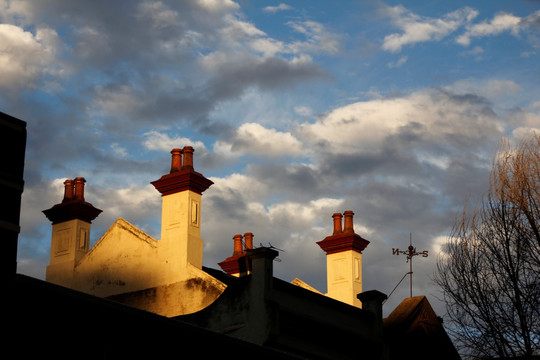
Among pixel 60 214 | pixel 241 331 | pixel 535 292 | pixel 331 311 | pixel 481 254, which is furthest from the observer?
pixel 60 214

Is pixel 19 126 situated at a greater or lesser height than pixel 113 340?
greater

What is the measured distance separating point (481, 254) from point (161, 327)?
16.5 metres

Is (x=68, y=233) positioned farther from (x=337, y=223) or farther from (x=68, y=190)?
(x=337, y=223)

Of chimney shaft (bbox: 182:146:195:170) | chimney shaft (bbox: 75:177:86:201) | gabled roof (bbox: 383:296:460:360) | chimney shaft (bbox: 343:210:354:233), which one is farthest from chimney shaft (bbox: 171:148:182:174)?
gabled roof (bbox: 383:296:460:360)

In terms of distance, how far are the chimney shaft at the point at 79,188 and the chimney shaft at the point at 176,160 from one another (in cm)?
399

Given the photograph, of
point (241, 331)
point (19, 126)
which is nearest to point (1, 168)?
point (19, 126)

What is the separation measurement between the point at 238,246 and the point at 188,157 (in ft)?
27.2

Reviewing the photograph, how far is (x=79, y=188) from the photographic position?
1140 inches

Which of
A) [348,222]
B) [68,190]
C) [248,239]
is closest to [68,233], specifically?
[68,190]

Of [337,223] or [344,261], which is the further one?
[337,223]

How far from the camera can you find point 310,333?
20391mm

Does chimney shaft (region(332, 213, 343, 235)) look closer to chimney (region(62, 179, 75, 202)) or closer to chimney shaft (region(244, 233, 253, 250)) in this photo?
chimney shaft (region(244, 233, 253, 250))

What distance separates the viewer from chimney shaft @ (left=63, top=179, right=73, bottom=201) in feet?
94.7

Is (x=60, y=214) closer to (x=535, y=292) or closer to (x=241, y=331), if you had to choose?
(x=241, y=331)
